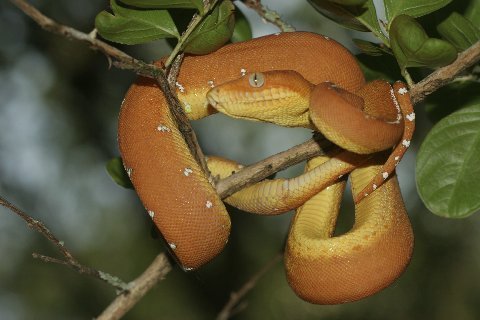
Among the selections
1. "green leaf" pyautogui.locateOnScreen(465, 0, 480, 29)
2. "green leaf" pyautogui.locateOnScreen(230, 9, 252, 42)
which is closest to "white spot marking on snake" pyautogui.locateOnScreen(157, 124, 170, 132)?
"green leaf" pyautogui.locateOnScreen(230, 9, 252, 42)

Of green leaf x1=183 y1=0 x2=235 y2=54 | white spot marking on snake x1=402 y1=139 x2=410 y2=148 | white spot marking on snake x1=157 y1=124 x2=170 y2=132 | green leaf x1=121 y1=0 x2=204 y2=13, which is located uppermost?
green leaf x1=121 y1=0 x2=204 y2=13

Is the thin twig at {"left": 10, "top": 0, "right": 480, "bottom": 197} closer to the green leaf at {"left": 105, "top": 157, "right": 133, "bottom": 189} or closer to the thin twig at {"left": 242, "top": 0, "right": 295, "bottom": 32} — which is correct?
the thin twig at {"left": 242, "top": 0, "right": 295, "bottom": 32}

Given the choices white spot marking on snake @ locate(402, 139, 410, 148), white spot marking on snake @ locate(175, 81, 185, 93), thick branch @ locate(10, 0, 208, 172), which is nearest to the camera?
thick branch @ locate(10, 0, 208, 172)

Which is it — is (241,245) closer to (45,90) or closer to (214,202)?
(45,90)

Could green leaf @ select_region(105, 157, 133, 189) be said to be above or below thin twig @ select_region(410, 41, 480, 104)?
below

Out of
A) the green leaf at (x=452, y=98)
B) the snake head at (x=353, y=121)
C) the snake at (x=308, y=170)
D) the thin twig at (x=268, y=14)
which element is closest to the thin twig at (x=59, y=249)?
the snake at (x=308, y=170)

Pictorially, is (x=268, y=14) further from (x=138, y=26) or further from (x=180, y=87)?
(x=138, y=26)

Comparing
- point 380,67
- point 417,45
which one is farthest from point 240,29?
point 417,45
